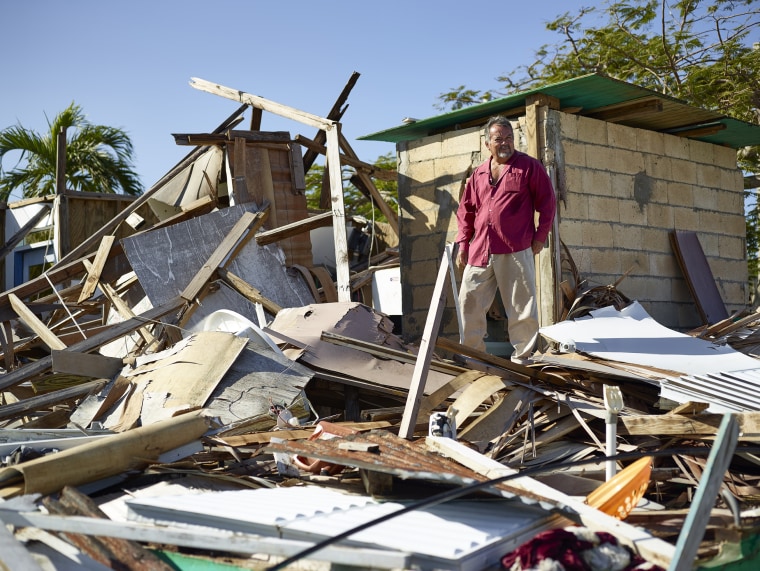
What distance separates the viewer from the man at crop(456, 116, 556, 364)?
6809 millimetres

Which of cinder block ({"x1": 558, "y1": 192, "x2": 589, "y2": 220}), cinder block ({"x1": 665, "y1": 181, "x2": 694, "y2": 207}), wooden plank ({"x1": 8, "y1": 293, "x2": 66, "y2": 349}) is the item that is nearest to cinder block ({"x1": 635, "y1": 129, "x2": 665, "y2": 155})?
cinder block ({"x1": 665, "y1": 181, "x2": 694, "y2": 207})

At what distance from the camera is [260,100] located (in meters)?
10.1

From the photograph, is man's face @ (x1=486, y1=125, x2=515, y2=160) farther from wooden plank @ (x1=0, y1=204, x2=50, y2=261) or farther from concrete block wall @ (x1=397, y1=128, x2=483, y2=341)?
wooden plank @ (x1=0, y1=204, x2=50, y2=261)

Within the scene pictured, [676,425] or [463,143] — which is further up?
[463,143]

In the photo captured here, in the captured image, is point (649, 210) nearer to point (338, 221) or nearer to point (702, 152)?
point (702, 152)

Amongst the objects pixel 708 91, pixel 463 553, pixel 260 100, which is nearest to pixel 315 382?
pixel 463 553

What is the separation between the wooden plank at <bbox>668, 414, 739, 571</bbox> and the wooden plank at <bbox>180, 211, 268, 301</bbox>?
619 cm

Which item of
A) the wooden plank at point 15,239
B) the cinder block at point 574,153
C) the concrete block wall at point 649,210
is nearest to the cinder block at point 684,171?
the concrete block wall at point 649,210

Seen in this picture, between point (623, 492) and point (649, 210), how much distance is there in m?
6.69

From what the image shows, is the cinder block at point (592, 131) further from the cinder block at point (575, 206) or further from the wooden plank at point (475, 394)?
the wooden plank at point (475, 394)

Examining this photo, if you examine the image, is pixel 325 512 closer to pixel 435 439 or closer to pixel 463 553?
pixel 463 553

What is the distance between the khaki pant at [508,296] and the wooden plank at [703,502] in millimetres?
3756

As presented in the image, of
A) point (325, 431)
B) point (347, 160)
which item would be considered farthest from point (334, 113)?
point (325, 431)

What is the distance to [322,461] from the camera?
4277mm
